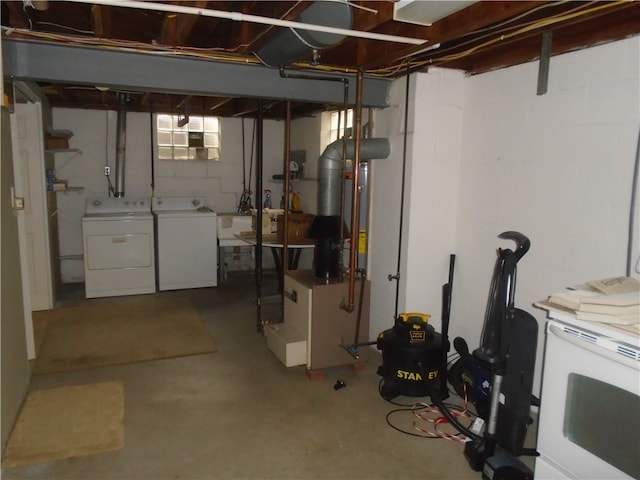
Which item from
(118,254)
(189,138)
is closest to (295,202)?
(189,138)

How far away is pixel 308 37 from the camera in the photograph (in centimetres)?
215

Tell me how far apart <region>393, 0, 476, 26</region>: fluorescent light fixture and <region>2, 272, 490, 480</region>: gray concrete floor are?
2.04 metres

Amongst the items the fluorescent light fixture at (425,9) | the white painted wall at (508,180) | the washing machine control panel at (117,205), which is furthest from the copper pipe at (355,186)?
the washing machine control panel at (117,205)

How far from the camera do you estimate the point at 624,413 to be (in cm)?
166

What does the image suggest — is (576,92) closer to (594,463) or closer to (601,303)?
(601,303)

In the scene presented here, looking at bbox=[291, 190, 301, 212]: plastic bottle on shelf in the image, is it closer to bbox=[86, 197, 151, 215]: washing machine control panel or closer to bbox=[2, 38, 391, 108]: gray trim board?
bbox=[86, 197, 151, 215]: washing machine control panel

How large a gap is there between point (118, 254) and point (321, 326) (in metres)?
2.86

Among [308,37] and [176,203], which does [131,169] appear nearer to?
[176,203]

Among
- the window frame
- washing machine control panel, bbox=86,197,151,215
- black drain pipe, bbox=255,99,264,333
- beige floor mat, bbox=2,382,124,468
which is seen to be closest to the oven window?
beige floor mat, bbox=2,382,124,468

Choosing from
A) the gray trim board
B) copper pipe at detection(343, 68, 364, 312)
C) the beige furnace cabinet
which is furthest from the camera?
the beige furnace cabinet

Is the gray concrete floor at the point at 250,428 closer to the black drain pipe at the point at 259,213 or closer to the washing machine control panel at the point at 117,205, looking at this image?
the black drain pipe at the point at 259,213

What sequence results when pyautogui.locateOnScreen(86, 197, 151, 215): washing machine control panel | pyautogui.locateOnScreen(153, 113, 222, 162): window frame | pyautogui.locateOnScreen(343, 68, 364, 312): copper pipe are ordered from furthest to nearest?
pyautogui.locateOnScreen(153, 113, 222, 162): window frame < pyautogui.locateOnScreen(86, 197, 151, 215): washing machine control panel < pyautogui.locateOnScreen(343, 68, 364, 312): copper pipe

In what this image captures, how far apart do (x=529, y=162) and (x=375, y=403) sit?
1662mm

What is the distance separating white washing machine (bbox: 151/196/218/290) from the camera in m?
5.16
